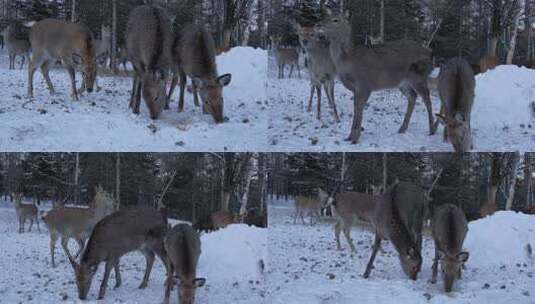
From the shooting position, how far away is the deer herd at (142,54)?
11.5 ft

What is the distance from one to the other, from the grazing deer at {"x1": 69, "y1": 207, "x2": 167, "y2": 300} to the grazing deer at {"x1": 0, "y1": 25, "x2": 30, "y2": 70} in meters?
0.85

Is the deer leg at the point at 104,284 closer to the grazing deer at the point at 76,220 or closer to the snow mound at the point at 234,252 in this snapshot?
the grazing deer at the point at 76,220

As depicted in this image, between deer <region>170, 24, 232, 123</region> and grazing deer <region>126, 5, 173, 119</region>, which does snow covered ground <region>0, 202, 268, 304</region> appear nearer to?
deer <region>170, 24, 232, 123</region>

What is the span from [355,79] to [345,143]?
307mm

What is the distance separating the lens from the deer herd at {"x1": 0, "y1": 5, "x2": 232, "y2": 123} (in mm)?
3494

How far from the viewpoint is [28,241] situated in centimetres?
362

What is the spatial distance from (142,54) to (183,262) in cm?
99

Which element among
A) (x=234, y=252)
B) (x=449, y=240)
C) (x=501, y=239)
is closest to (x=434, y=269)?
(x=449, y=240)

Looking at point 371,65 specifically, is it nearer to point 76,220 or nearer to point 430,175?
point 430,175

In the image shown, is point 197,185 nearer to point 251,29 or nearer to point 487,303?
point 251,29

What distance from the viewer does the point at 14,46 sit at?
351cm

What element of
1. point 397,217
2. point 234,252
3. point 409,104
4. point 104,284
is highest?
point 409,104

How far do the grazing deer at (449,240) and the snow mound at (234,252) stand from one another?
2.71 ft

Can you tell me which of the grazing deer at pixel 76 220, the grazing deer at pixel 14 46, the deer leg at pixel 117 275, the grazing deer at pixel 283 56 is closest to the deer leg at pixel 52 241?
the grazing deer at pixel 76 220
